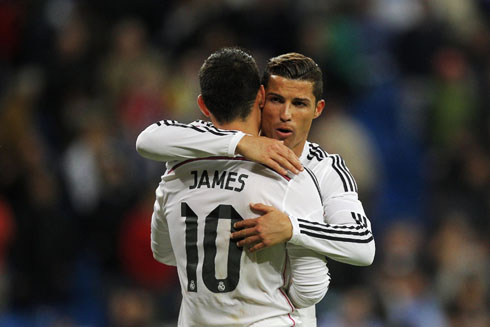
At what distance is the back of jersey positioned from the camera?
2961 millimetres

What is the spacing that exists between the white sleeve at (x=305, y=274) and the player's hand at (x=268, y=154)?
272mm

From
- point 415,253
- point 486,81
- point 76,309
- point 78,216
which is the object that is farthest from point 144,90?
point 486,81

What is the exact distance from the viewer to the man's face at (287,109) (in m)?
3.36

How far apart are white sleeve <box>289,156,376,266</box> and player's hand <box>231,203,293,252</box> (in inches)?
1.3

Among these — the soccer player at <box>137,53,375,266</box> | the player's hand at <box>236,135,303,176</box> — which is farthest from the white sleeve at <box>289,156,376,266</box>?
the player's hand at <box>236,135,303,176</box>

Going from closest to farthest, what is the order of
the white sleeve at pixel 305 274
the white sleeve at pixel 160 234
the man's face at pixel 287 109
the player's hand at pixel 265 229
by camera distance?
1. the player's hand at pixel 265 229
2. the white sleeve at pixel 305 274
3. the white sleeve at pixel 160 234
4. the man's face at pixel 287 109

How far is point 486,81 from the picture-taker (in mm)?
8734

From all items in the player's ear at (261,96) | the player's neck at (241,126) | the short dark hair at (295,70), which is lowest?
the player's neck at (241,126)

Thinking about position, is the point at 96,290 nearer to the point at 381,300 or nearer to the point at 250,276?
the point at 381,300

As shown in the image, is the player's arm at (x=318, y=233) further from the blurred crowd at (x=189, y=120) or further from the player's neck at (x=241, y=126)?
the blurred crowd at (x=189, y=120)

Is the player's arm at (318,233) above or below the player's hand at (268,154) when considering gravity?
below

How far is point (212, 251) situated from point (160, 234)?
0.38 m

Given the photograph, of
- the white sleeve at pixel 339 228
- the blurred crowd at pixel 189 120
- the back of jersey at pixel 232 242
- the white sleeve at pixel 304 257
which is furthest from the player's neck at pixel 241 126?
the blurred crowd at pixel 189 120

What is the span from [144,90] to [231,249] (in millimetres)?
4908
